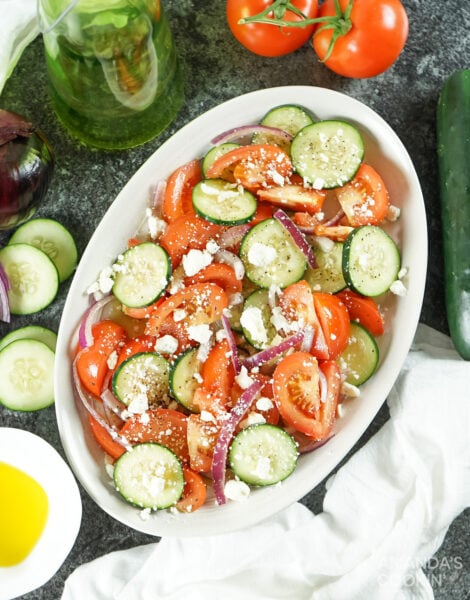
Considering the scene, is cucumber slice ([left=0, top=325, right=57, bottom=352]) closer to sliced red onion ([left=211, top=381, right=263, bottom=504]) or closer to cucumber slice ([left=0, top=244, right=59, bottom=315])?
cucumber slice ([left=0, top=244, right=59, bottom=315])

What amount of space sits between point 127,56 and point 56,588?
65.6 inches

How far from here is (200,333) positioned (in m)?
2.18

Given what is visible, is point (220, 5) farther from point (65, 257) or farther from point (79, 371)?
point (79, 371)

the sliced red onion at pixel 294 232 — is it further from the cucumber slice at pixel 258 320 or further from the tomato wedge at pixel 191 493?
the tomato wedge at pixel 191 493

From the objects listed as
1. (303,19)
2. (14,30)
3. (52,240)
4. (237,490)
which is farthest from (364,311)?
(14,30)

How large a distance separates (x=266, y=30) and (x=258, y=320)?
89 cm

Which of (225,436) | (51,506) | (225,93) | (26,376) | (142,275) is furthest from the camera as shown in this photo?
(225,93)

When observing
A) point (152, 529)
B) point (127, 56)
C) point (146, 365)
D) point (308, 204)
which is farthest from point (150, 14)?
point (152, 529)

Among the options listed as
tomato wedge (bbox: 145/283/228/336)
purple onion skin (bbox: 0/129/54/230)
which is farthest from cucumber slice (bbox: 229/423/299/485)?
purple onion skin (bbox: 0/129/54/230)

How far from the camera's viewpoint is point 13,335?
2492mm

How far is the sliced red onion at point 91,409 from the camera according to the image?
87.4 inches

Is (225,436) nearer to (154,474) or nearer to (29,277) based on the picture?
(154,474)

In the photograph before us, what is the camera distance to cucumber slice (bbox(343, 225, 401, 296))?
2143mm

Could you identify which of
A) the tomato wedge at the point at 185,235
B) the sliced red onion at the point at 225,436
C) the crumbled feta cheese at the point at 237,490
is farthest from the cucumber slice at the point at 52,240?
the crumbled feta cheese at the point at 237,490
